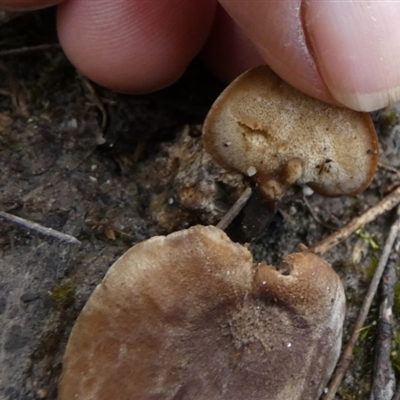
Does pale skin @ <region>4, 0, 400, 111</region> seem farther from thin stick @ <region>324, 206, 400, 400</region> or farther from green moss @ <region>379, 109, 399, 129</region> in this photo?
thin stick @ <region>324, 206, 400, 400</region>

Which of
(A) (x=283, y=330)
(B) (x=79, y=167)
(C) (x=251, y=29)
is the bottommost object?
(B) (x=79, y=167)

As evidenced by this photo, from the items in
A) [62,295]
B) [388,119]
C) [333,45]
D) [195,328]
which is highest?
[333,45]

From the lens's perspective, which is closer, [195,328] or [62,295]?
[195,328]

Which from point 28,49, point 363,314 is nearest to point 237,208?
point 363,314

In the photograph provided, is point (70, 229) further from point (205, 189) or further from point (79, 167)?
point (205, 189)

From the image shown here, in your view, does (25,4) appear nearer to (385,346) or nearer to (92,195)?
(92,195)

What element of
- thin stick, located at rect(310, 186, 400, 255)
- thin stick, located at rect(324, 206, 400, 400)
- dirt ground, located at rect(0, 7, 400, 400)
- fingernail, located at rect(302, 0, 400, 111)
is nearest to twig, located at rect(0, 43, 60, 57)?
dirt ground, located at rect(0, 7, 400, 400)

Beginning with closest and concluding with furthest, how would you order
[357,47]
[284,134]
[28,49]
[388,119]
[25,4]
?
[357,47]
[284,134]
[25,4]
[28,49]
[388,119]

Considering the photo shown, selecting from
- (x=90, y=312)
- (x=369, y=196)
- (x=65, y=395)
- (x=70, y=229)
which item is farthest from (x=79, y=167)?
(x=369, y=196)
